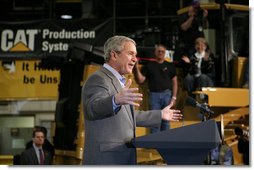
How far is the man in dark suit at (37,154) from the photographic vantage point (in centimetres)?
498

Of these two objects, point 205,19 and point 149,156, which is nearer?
point 149,156

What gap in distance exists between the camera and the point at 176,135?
7.45ft

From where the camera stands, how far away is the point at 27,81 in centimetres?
1082

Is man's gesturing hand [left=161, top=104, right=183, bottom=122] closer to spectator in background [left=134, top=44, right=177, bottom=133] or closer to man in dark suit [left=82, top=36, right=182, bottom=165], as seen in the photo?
man in dark suit [left=82, top=36, right=182, bottom=165]

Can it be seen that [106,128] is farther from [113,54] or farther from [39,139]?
[39,139]

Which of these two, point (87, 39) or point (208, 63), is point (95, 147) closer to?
point (208, 63)

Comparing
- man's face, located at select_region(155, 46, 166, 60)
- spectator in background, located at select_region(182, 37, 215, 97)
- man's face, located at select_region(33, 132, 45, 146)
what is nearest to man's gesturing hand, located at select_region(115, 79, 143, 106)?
man's face, located at select_region(155, 46, 166, 60)

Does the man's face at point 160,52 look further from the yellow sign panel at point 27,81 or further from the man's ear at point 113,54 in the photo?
the yellow sign panel at point 27,81

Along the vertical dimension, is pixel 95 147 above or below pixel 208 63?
below

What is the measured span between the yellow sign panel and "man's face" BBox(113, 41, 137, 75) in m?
7.76

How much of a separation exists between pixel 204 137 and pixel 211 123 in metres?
0.06

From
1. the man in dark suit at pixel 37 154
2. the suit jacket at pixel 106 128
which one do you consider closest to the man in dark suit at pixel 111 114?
the suit jacket at pixel 106 128

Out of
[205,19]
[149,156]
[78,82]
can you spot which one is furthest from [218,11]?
[149,156]

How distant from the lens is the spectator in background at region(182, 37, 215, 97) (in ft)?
19.8
